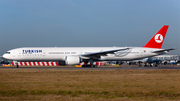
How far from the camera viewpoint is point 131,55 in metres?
40.7

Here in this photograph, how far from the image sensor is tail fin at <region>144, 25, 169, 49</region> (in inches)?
1645

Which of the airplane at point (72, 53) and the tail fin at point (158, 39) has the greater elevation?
the tail fin at point (158, 39)

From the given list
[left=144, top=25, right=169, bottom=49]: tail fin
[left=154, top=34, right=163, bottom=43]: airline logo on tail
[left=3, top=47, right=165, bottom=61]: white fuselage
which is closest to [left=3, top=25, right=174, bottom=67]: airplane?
[left=3, top=47, right=165, bottom=61]: white fuselage

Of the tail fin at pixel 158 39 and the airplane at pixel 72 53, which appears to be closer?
the airplane at pixel 72 53

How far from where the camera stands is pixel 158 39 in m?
41.9

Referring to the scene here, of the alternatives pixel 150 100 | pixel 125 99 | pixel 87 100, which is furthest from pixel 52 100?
pixel 150 100

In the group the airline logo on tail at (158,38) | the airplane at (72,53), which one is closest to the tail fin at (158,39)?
the airline logo on tail at (158,38)

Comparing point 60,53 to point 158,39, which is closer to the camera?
point 60,53

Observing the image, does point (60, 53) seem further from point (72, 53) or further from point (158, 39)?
point (158, 39)

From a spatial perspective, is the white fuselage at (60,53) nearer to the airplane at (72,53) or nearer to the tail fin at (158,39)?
the airplane at (72,53)

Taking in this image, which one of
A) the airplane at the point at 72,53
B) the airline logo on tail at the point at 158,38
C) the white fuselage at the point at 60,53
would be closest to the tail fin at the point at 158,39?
the airline logo on tail at the point at 158,38

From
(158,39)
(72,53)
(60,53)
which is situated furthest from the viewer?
(158,39)

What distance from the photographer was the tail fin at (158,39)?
4178 centimetres

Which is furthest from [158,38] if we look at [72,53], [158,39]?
[72,53]
